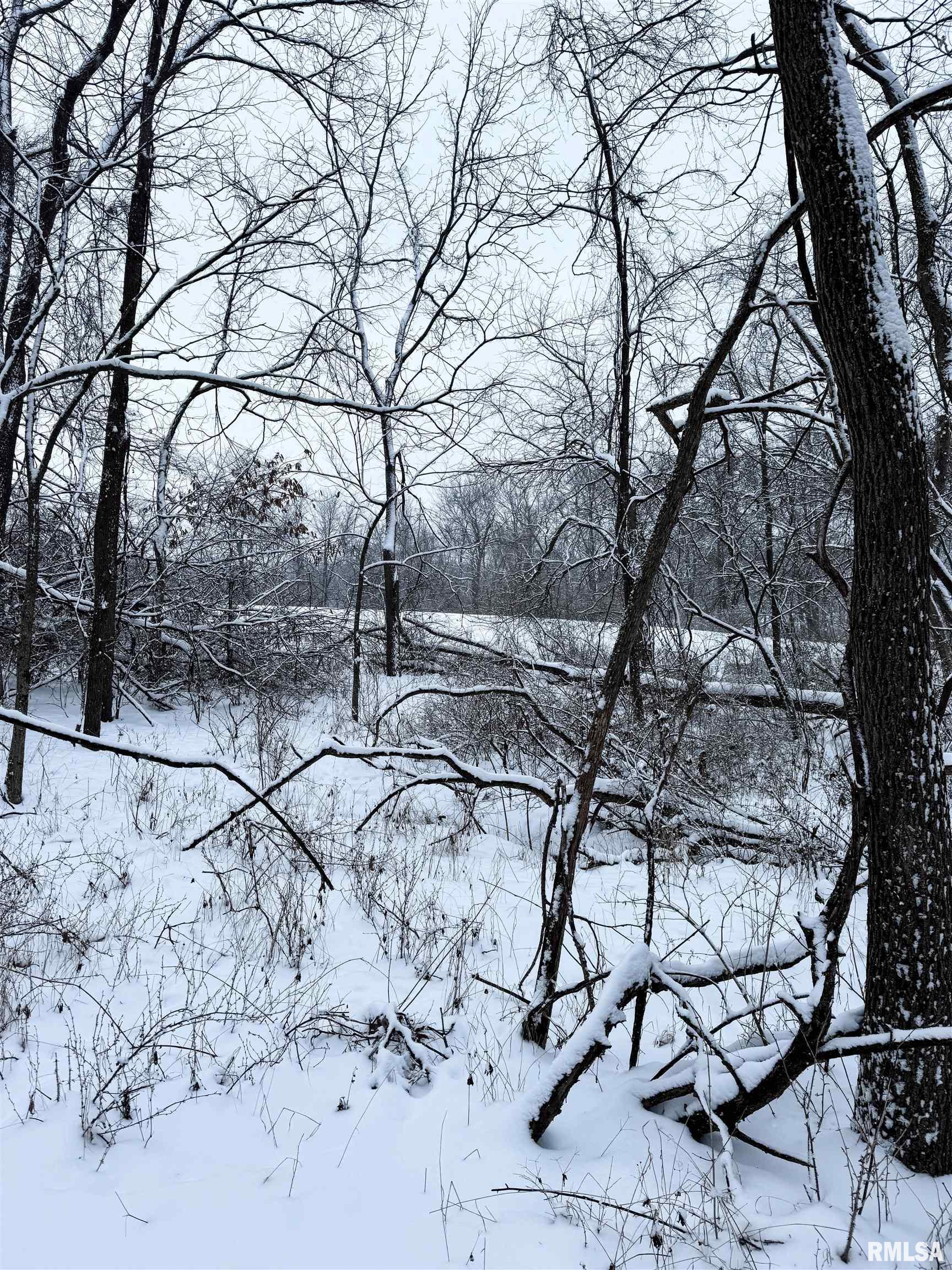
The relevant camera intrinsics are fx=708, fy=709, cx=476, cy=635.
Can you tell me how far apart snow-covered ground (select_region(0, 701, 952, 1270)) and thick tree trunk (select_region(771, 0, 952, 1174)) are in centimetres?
32

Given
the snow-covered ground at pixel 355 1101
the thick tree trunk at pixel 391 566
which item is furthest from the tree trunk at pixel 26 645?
the thick tree trunk at pixel 391 566

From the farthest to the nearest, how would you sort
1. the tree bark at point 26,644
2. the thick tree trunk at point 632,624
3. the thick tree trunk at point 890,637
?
the tree bark at point 26,644, the thick tree trunk at point 632,624, the thick tree trunk at point 890,637

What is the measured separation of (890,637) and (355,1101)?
247 centimetres

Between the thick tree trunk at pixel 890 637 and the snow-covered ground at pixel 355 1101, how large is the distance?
0.32m

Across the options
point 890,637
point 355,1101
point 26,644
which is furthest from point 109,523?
point 890,637

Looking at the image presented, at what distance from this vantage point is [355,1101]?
8.56 feet

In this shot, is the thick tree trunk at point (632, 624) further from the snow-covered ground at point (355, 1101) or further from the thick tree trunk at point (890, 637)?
the snow-covered ground at point (355, 1101)

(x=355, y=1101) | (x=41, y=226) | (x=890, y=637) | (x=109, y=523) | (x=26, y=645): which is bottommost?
(x=355, y=1101)

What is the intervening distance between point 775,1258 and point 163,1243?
5.38ft

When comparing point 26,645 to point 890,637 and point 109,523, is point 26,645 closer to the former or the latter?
point 109,523

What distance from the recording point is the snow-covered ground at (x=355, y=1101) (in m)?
1.95

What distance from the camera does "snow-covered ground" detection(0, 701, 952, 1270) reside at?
195 cm

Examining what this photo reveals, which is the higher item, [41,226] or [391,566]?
[41,226]

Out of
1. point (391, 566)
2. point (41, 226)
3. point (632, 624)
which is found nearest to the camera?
point (632, 624)
